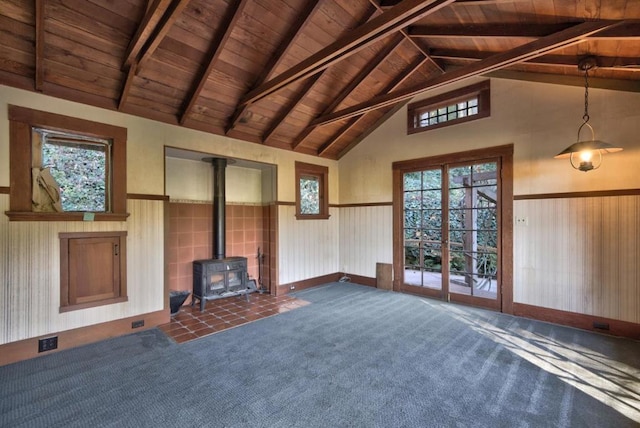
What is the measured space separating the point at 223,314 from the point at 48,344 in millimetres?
1872

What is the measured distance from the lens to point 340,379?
2486 millimetres

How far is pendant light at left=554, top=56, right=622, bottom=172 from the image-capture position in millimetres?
2864

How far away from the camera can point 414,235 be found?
518 cm

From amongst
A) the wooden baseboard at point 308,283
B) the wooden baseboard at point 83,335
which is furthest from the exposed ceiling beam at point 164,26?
the wooden baseboard at point 308,283

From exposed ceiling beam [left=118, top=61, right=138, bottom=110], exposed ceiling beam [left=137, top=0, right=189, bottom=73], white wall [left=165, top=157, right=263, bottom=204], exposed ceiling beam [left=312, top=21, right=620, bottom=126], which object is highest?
exposed ceiling beam [left=137, top=0, right=189, bottom=73]

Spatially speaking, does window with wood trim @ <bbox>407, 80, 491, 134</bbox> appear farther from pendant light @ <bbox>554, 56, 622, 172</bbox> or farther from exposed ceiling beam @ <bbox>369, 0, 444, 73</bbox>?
pendant light @ <bbox>554, 56, 622, 172</bbox>

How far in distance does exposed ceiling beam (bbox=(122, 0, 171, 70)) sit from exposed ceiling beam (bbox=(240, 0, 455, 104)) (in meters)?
1.31

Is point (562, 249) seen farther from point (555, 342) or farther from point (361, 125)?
point (361, 125)

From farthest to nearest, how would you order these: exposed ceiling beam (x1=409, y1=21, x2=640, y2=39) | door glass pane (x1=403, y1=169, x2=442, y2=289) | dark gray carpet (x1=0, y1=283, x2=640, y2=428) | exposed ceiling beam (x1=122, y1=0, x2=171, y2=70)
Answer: door glass pane (x1=403, y1=169, x2=442, y2=289) → exposed ceiling beam (x1=409, y1=21, x2=640, y2=39) → exposed ceiling beam (x1=122, y1=0, x2=171, y2=70) → dark gray carpet (x1=0, y1=283, x2=640, y2=428)

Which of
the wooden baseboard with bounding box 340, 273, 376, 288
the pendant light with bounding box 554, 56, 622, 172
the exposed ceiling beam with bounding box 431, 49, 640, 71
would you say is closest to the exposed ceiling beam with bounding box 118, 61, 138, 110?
the exposed ceiling beam with bounding box 431, 49, 640, 71

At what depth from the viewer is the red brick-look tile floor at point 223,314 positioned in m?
3.56

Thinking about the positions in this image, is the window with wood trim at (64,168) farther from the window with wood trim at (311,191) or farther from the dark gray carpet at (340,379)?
the window with wood trim at (311,191)

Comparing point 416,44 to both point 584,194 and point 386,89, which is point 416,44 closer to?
point 386,89

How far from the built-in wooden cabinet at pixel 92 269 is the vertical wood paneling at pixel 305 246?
8.21 feet
